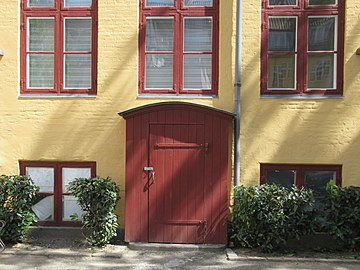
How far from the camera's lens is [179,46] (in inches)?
311

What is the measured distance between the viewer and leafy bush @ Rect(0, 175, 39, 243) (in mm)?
7367

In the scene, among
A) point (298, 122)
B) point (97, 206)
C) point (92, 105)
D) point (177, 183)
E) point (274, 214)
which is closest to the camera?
point (274, 214)

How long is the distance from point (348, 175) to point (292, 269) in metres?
2.12

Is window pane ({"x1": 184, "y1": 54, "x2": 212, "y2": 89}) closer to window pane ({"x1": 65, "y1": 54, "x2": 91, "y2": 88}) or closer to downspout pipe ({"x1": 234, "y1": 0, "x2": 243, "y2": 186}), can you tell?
downspout pipe ({"x1": 234, "y1": 0, "x2": 243, "y2": 186})

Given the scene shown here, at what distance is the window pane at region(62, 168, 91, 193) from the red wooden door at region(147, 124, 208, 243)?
1273mm

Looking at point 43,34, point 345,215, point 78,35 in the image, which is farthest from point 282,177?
point 43,34

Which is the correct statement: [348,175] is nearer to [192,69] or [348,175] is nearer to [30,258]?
[192,69]

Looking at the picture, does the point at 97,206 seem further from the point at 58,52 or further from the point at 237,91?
the point at 237,91

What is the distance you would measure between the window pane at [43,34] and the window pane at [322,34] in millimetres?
4737

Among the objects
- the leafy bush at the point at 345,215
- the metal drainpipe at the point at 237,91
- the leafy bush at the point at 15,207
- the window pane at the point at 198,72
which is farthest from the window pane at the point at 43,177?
the leafy bush at the point at 345,215

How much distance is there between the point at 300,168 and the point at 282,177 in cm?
35

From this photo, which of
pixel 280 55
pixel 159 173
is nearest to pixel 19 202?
pixel 159 173

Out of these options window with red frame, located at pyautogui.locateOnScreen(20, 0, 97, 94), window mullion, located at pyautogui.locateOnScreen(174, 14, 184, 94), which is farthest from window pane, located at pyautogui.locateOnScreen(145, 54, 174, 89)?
window with red frame, located at pyautogui.locateOnScreen(20, 0, 97, 94)

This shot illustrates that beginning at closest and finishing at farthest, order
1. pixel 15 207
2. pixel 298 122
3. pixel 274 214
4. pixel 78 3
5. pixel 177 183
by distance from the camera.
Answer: pixel 274 214 < pixel 15 207 < pixel 177 183 < pixel 298 122 < pixel 78 3
